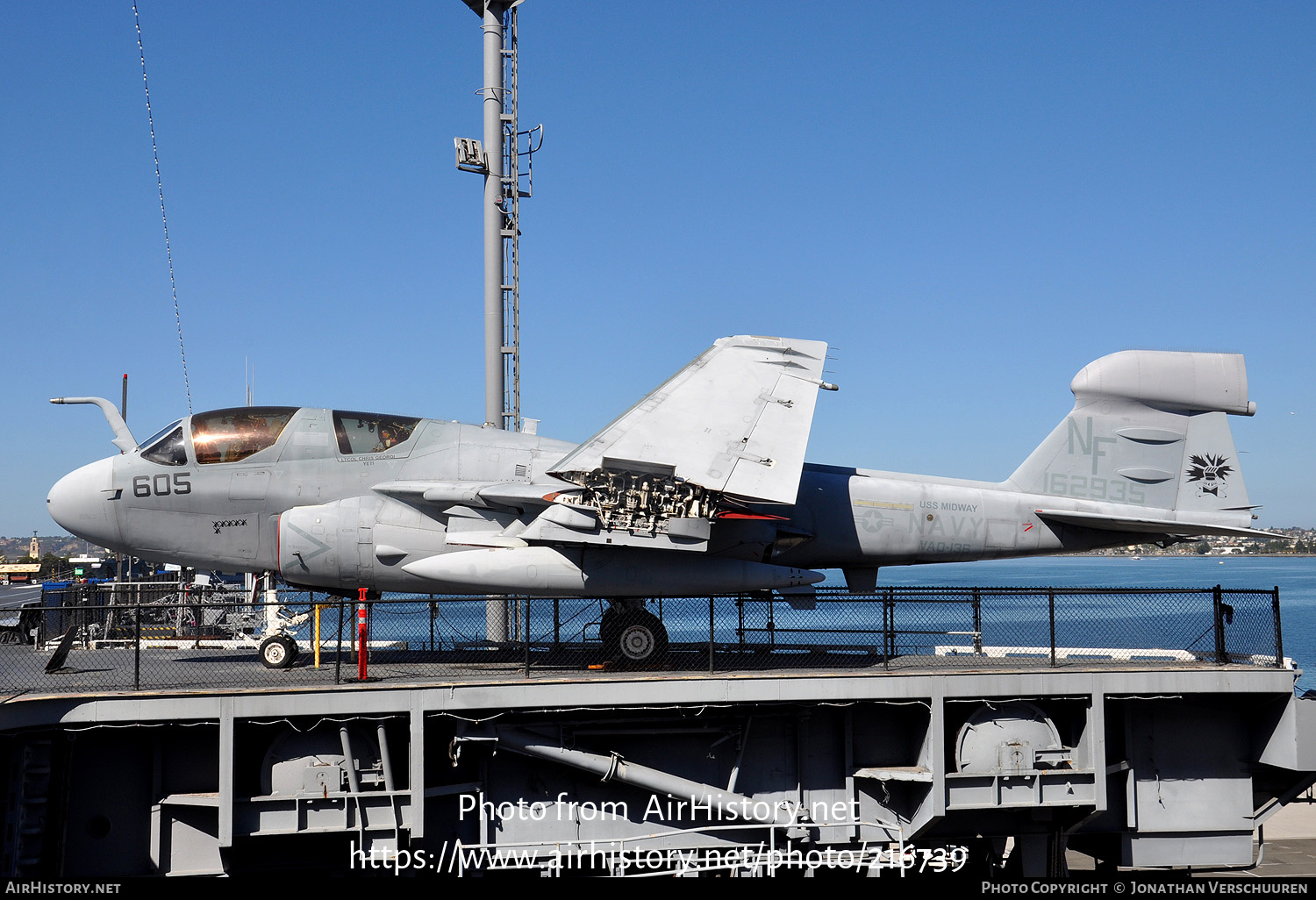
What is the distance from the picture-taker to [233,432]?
1320 cm

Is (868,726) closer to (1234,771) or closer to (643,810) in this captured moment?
(643,810)

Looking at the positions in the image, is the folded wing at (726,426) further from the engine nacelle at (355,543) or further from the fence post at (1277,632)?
the fence post at (1277,632)

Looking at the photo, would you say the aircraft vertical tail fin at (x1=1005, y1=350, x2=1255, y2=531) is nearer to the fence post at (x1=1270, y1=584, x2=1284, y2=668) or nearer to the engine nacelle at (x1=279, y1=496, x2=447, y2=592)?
the fence post at (x1=1270, y1=584, x2=1284, y2=668)

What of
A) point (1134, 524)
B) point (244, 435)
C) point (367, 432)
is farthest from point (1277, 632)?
point (244, 435)

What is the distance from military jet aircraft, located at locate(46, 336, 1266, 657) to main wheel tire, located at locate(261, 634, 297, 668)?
0.88m

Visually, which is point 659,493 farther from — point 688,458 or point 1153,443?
point 1153,443

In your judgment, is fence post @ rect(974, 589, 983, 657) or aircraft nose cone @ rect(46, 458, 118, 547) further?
aircraft nose cone @ rect(46, 458, 118, 547)

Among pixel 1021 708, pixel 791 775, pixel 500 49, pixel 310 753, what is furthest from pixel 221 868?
pixel 500 49

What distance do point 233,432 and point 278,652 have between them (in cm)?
325

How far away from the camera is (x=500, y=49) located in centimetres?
1927

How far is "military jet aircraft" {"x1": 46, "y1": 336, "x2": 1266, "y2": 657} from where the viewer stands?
12.0 m

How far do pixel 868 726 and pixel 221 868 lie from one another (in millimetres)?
7396

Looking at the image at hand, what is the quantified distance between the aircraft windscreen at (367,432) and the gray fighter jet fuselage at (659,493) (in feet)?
0.09

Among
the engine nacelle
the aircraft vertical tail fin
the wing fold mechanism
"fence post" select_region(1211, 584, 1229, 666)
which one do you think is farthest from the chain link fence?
the aircraft vertical tail fin
